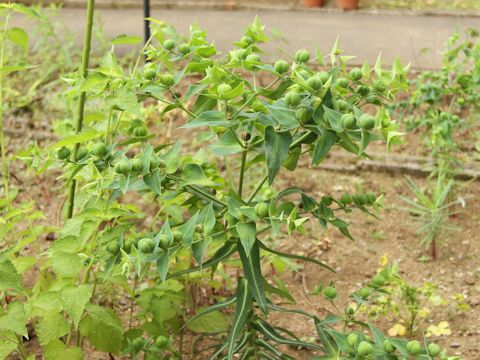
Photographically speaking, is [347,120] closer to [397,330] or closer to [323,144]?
[323,144]

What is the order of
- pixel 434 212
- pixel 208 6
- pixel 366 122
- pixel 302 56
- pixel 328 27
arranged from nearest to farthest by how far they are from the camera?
1. pixel 366 122
2. pixel 302 56
3. pixel 434 212
4. pixel 328 27
5. pixel 208 6

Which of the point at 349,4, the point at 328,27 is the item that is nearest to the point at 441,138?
the point at 328,27

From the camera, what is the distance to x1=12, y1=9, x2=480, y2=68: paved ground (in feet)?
20.4

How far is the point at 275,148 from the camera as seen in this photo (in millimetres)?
2223

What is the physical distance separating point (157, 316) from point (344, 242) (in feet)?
4.53

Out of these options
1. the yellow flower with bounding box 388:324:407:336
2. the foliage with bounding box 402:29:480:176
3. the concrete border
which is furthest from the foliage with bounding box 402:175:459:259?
the concrete border

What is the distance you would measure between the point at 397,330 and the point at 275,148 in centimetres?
130

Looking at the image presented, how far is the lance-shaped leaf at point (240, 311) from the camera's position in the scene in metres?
2.42

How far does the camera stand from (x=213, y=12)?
25.4 feet

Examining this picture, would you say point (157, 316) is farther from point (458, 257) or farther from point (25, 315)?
point (458, 257)

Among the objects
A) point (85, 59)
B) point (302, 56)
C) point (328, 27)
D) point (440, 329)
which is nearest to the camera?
point (302, 56)

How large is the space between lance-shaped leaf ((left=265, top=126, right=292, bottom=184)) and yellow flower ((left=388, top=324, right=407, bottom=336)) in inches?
49.2

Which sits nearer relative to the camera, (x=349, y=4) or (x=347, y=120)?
(x=347, y=120)

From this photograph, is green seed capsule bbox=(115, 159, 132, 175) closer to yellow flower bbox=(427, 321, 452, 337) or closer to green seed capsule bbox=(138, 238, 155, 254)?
green seed capsule bbox=(138, 238, 155, 254)
